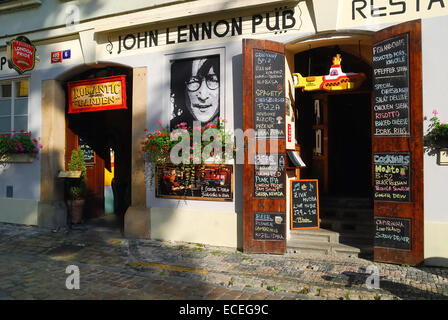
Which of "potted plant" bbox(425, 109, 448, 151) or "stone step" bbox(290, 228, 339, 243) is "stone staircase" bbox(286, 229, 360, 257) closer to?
"stone step" bbox(290, 228, 339, 243)

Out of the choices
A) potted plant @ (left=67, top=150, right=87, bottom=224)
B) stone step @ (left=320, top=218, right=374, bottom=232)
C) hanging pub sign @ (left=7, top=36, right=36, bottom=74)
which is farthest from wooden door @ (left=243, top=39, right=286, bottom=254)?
hanging pub sign @ (left=7, top=36, right=36, bottom=74)

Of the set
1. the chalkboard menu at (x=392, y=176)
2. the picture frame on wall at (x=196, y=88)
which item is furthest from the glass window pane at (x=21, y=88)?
the chalkboard menu at (x=392, y=176)

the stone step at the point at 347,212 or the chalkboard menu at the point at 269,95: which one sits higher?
the chalkboard menu at the point at 269,95

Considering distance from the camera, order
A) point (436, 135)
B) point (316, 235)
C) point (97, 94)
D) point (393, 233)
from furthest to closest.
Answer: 1. point (97, 94)
2. point (316, 235)
3. point (393, 233)
4. point (436, 135)

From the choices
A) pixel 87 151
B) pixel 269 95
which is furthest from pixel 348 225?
pixel 87 151

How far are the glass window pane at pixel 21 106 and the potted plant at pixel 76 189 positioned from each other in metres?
1.81

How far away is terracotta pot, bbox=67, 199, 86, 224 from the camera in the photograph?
27.1 ft

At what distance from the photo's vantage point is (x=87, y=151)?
9242 millimetres

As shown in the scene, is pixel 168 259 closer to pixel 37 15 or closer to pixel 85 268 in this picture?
pixel 85 268

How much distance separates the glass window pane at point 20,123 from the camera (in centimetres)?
873

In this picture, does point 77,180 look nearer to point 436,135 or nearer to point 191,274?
point 191,274

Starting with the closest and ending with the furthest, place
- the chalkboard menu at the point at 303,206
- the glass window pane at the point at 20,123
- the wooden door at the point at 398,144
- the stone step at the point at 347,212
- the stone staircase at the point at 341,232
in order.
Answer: the wooden door at the point at 398,144 < the stone staircase at the point at 341,232 < the chalkboard menu at the point at 303,206 < the stone step at the point at 347,212 < the glass window pane at the point at 20,123

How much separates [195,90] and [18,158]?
4.95 meters

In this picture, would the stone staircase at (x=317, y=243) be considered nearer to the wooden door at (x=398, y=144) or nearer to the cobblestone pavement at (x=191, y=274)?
the cobblestone pavement at (x=191, y=274)
